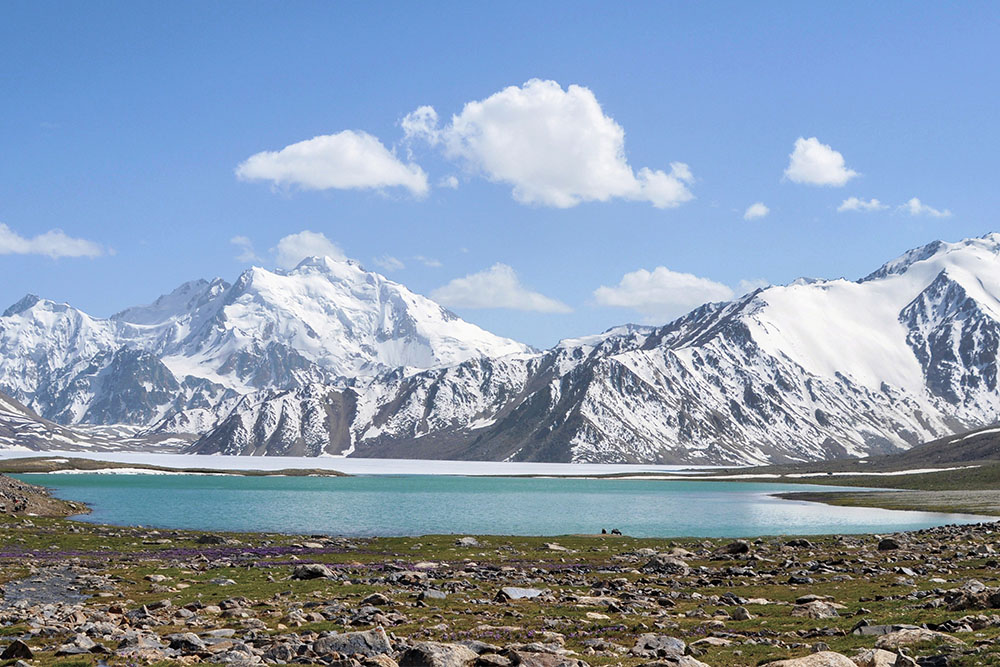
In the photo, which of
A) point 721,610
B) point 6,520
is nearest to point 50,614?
point 721,610

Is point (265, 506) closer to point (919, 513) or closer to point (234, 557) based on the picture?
point (234, 557)

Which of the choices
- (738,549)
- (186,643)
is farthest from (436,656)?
(738,549)

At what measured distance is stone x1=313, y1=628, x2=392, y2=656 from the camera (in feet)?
94.3

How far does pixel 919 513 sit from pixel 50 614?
141 metres

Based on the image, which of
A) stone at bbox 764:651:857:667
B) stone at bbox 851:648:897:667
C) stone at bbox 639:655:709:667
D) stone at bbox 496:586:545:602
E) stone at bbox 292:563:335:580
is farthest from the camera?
stone at bbox 292:563:335:580

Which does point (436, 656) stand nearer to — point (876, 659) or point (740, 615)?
point (876, 659)

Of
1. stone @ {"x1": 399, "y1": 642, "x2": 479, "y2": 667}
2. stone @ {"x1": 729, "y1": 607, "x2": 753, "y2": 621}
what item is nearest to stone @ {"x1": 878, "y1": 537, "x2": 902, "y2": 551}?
stone @ {"x1": 729, "y1": 607, "x2": 753, "y2": 621}

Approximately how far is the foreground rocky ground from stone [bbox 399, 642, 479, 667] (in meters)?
0.07

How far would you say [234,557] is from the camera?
7200cm

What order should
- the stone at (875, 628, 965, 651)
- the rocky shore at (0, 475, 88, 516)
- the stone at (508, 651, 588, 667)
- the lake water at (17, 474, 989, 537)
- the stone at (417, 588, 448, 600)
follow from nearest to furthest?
1. the stone at (508, 651, 588, 667)
2. the stone at (875, 628, 965, 651)
3. the stone at (417, 588, 448, 600)
4. the rocky shore at (0, 475, 88, 516)
5. the lake water at (17, 474, 989, 537)

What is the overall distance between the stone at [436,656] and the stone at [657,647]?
19.8 feet

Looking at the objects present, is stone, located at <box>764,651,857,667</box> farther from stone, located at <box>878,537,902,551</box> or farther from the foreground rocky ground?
stone, located at <box>878,537,902,551</box>

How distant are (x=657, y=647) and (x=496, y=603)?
1627 cm

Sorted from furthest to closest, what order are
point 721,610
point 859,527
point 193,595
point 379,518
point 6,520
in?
point 379,518 → point 859,527 → point 6,520 → point 193,595 → point 721,610
